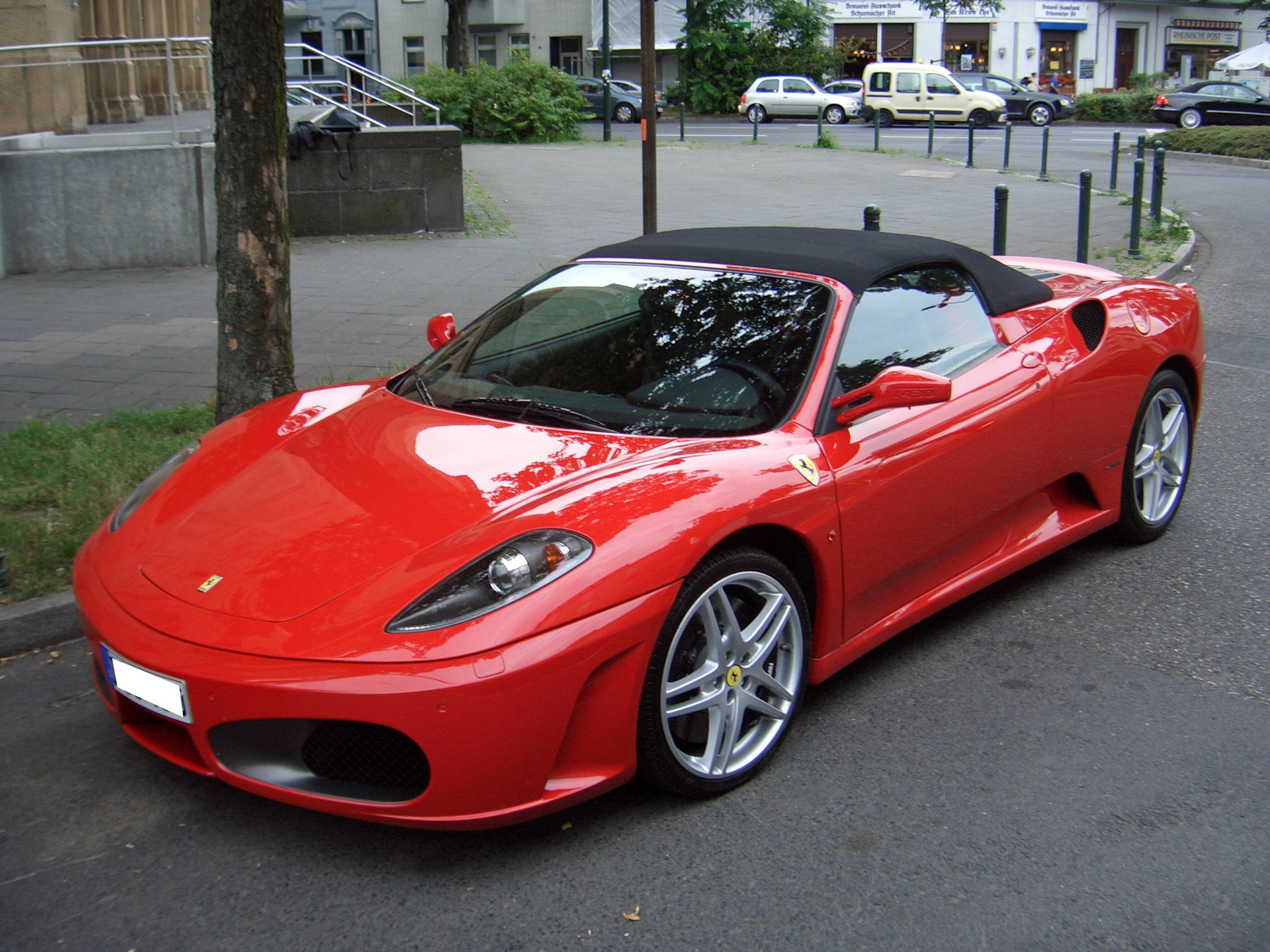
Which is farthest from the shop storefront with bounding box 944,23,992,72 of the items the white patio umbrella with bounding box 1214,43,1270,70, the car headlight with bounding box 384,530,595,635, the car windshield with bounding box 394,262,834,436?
A: the car headlight with bounding box 384,530,595,635

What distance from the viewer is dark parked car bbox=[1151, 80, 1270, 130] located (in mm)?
32688

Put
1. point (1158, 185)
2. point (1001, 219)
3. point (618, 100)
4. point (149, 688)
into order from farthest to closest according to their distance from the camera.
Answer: point (618, 100)
point (1158, 185)
point (1001, 219)
point (149, 688)

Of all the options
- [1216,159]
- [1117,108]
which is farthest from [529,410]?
[1117,108]

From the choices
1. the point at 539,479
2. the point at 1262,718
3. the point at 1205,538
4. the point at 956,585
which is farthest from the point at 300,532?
the point at 1205,538

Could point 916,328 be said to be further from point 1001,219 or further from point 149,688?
point 1001,219

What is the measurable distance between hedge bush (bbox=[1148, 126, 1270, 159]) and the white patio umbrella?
12226 mm

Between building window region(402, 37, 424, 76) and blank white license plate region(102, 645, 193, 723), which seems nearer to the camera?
blank white license plate region(102, 645, 193, 723)

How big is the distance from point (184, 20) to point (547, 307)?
2145 cm

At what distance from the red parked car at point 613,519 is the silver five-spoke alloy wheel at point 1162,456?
0.07 meters

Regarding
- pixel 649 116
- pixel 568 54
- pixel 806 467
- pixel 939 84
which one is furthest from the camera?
pixel 568 54

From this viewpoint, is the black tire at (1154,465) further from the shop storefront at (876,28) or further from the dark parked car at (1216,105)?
the shop storefront at (876,28)

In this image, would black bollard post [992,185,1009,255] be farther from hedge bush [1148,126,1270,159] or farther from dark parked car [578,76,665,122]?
dark parked car [578,76,665,122]

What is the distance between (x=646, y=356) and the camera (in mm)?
3510

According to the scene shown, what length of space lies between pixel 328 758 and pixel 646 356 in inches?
58.8
